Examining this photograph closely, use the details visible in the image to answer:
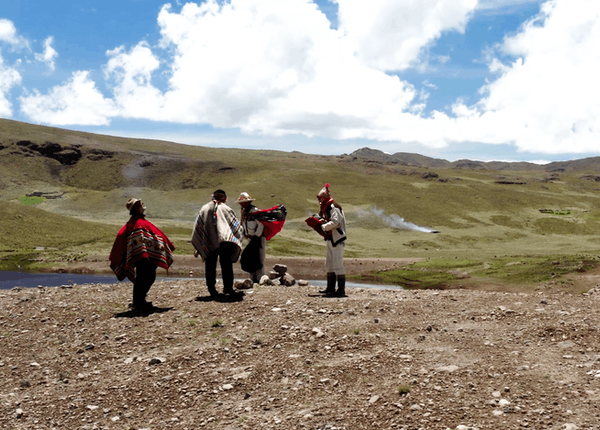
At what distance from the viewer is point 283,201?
104 m

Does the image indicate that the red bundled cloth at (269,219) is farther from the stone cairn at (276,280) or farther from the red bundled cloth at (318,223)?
the red bundled cloth at (318,223)

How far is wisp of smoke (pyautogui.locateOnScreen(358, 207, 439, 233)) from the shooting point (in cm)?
8606

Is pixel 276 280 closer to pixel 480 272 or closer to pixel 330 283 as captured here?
pixel 330 283

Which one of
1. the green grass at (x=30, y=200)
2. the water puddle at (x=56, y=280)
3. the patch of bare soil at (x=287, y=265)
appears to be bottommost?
the water puddle at (x=56, y=280)

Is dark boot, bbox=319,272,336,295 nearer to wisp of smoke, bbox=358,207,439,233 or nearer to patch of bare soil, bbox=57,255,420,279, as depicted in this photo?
patch of bare soil, bbox=57,255,420,279

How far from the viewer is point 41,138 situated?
174 metres

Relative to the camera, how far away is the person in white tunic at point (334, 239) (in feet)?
48.4

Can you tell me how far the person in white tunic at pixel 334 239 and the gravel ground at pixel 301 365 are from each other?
53.7 inches

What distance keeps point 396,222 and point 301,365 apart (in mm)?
83544

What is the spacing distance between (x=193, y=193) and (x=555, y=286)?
319 feet

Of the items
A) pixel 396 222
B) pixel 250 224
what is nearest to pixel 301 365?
pixel 250 224

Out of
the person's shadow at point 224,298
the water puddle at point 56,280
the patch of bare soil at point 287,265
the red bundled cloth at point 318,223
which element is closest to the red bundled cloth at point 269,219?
the red bundled cloth at point 318,223

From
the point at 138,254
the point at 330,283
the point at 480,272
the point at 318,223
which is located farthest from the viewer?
the point at 480,272

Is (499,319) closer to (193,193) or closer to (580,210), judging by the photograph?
(193,193)
